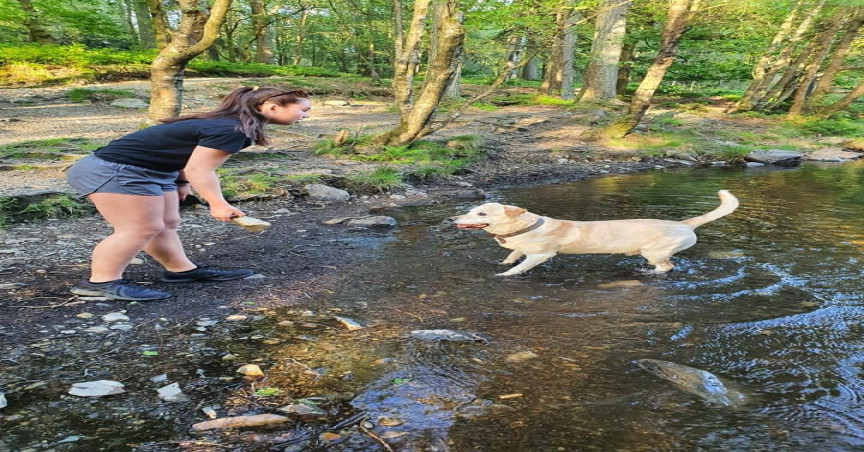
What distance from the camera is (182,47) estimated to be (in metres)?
8.82

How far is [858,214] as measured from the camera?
877 centimetres

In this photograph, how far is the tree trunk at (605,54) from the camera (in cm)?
1980

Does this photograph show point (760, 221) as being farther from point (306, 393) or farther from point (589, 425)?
point (306, 393)

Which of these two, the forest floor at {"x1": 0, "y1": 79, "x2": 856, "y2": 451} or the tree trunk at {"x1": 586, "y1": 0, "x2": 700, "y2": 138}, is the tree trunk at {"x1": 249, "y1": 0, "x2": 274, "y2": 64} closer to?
the forest floor at {"x1": 0, "y1": 79, "x2": 856, "y2": 451}

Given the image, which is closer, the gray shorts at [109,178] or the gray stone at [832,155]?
the gray shorts at [109,178]

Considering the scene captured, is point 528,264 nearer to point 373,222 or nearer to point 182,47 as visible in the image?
point 373,222

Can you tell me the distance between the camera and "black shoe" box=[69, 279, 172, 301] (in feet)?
14.9

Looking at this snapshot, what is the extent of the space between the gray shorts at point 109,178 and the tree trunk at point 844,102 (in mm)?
25523

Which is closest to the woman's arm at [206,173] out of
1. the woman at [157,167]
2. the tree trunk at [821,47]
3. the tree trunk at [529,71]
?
the woman at [157,167]

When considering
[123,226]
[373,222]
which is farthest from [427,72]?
[123,226]

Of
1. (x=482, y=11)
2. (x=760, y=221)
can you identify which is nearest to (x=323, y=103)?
(x=482, y=11)

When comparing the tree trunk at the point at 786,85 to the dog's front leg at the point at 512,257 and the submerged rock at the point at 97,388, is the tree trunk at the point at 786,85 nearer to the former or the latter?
the dog's front leg at the point at 512,257

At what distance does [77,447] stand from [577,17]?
60.6 ft

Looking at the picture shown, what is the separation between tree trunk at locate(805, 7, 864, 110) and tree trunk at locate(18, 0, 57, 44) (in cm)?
3150
